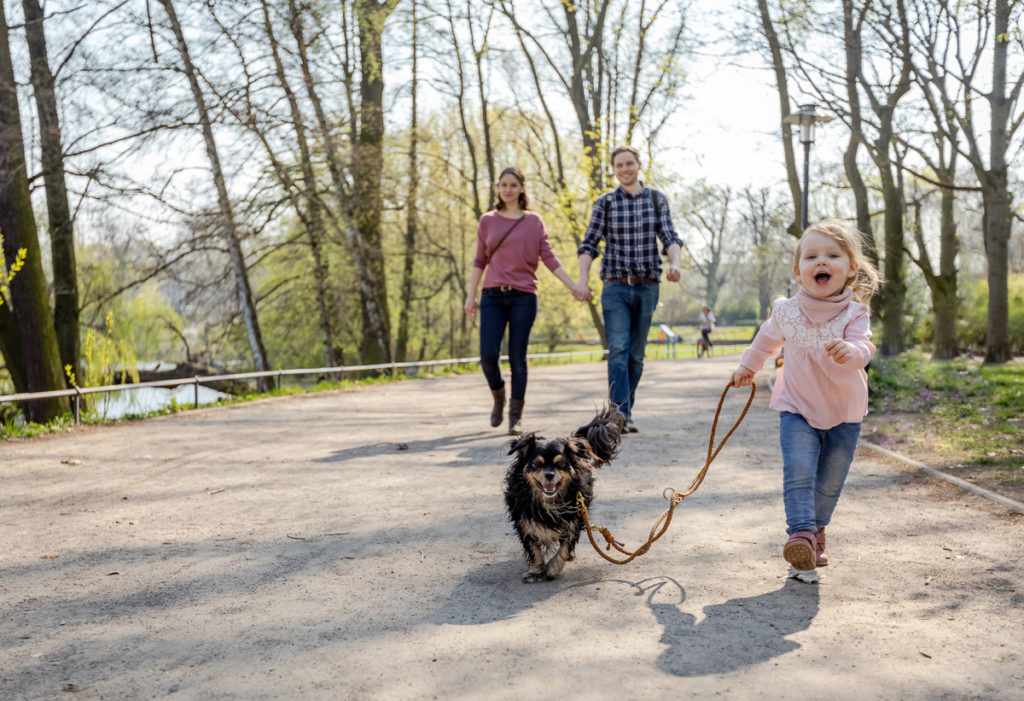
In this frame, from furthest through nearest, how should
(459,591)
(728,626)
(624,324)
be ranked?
(624,324), (459,591), (728,626)

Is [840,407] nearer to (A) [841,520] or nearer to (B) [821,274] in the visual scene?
(B) [821,274]

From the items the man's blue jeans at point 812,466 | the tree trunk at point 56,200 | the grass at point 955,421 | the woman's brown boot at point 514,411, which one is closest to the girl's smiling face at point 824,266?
the man's blue jeans at point 812,466

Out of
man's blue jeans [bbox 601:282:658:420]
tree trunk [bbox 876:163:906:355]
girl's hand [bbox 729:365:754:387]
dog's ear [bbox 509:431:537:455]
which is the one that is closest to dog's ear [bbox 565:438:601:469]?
dog's ear [bbox 509:431:537:455]

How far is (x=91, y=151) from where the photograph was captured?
40.2ft

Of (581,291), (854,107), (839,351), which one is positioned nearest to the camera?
(839,351)

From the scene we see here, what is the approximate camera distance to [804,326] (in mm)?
3834

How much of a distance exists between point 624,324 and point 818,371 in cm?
376

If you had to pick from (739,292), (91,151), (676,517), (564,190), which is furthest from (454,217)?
(739,292)

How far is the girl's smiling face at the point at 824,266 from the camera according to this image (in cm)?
375

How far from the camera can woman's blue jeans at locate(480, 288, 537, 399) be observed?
26.0ft

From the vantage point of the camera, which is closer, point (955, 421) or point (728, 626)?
point (728, 626)

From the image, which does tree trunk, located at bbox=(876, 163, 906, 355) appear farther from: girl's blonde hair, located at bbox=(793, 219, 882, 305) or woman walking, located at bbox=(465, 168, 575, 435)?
girl's blonde hair, located at bbox=(793, 219, 882, 305)

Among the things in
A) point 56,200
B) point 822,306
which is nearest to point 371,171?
point 56,200

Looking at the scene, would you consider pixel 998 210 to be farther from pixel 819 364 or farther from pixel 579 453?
pixel 579 453
